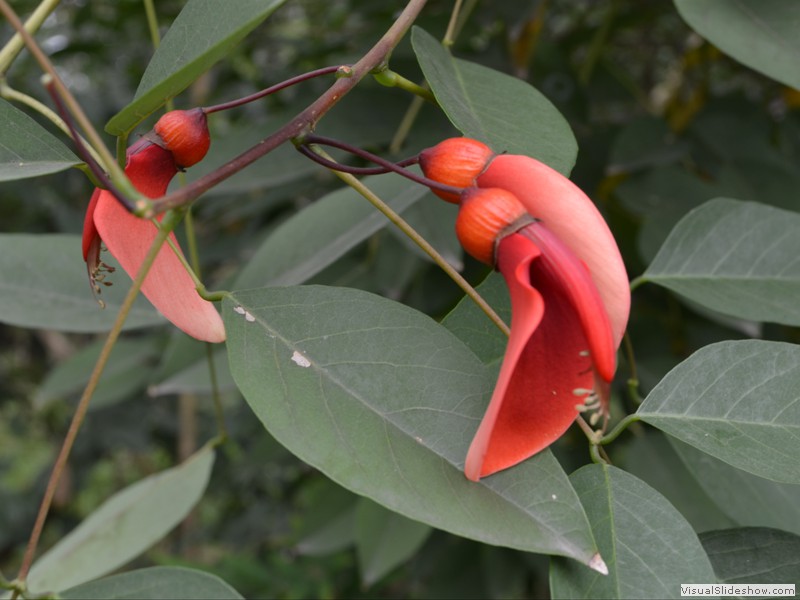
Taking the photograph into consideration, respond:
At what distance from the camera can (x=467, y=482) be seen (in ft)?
1.18

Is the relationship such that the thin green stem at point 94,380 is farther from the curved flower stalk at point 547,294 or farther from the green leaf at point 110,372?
the green leaf at point 110,372

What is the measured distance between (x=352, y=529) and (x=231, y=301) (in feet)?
2.10

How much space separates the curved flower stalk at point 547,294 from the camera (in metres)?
0.33

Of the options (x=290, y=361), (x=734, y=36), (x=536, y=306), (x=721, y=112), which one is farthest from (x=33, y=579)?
(x=721, y=112)

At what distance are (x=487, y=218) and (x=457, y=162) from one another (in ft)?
0.14

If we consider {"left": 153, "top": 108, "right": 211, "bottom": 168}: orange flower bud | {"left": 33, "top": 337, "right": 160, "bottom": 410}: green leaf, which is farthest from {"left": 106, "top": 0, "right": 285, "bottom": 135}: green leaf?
{"left": 33, "top": 337, "right": 160, "bottom": 410}: green leaf

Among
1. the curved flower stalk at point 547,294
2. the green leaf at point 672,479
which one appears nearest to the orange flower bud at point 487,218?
the curved flower stalk at point 547,294

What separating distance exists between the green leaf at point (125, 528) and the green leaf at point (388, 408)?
0.39 m

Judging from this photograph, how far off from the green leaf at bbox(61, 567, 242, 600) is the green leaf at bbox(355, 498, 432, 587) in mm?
410

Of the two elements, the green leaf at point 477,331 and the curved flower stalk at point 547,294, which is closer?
the curved flower stalk at point 547,294

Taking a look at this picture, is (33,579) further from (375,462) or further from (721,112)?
(721,112)

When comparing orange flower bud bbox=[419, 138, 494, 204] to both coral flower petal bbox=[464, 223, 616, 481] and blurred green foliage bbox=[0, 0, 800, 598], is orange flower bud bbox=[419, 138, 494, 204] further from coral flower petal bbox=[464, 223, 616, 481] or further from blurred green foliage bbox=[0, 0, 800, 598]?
blurred green foliage bbox=[0, 0, 800, 598]

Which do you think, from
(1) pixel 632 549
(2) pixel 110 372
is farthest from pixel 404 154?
(2) pixel 110 372

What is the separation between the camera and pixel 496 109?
1.62 ft
